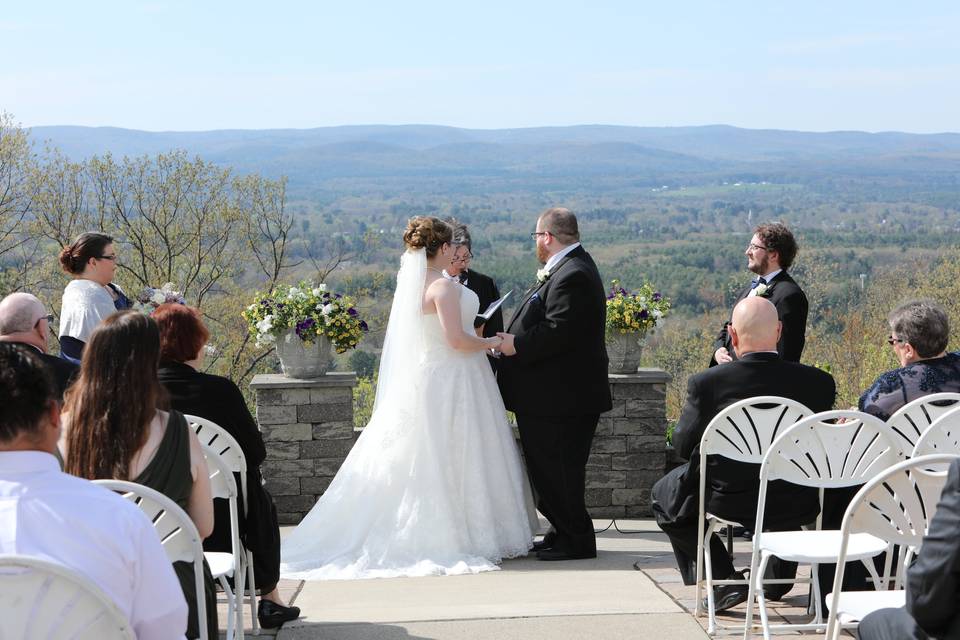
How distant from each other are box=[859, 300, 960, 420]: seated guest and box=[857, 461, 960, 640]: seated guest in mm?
2056

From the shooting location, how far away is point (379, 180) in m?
173

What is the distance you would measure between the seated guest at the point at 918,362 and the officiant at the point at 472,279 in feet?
7.60

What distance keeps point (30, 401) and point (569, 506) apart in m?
3.91

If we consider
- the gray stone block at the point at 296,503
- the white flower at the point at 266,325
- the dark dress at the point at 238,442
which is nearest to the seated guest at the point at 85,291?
the white flower at the point at 266,325

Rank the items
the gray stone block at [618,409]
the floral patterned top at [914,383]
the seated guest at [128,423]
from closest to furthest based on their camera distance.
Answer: the seated guest at [128,423], the floral patterned top at [914,383], the gray stone block at [618,409]

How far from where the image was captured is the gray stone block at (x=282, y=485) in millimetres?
6734

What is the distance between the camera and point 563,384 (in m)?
5.74

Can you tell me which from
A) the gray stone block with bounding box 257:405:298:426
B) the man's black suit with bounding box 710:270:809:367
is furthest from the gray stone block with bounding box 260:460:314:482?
the man's black suit with bounding box 710:270:809:367

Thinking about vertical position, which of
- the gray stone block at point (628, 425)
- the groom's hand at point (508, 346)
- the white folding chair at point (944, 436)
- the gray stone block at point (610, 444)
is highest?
the white folding chair at point (944, 436)

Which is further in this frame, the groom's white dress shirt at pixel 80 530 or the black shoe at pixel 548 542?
the black shoe at pixel 548 542

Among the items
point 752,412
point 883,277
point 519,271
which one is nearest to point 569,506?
point 752,412

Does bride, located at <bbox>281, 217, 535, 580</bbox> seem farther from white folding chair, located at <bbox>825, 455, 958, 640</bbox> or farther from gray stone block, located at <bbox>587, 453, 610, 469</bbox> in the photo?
white folding chair, located at <bbox>825, 455, 958, 640</bbox>

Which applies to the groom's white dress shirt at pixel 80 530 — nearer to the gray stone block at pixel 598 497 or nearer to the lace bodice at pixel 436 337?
the lace bodice at pixel 436 337

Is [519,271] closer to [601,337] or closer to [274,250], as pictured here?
[274,250]
